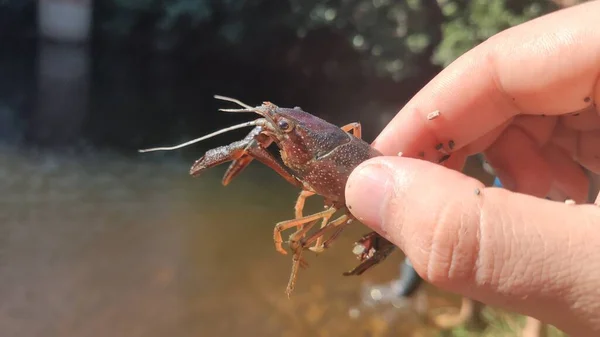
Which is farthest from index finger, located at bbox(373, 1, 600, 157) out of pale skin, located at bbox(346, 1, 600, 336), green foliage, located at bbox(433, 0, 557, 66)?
green foliage, located at bbox(433, 0, 557, 66)

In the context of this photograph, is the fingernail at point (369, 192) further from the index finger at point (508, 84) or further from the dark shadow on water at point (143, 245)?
the dark shadow on water at point (143, 245)

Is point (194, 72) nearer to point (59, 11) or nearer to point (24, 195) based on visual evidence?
point (59, 11)

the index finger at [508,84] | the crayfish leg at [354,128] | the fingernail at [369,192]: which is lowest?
the crayfish leg at [354,128]

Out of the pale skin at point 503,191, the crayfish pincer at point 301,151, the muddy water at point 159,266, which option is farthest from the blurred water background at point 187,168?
the crayfish pincer at point 301,151

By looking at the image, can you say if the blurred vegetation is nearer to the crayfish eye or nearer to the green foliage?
the green foliage

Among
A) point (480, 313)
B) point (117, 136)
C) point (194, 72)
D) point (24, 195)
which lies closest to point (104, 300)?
point (24, 195)

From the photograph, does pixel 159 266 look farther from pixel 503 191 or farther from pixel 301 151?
pixel 503 191
